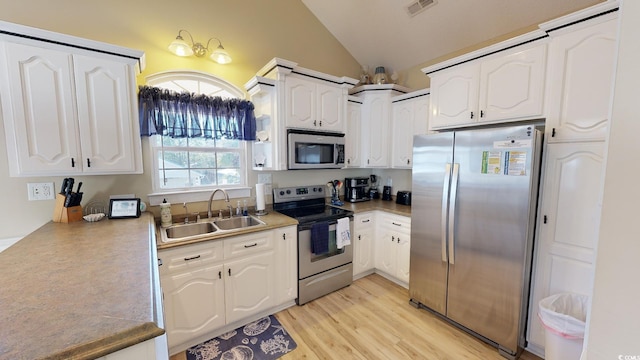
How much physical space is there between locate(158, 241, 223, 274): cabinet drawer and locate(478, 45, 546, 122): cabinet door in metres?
2.49

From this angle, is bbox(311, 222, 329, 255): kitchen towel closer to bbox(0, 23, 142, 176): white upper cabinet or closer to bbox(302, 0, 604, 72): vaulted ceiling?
bbox(0, 23, 142, 176): white upper cabinet

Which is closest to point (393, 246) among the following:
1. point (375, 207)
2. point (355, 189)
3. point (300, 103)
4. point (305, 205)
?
point (375, 207)

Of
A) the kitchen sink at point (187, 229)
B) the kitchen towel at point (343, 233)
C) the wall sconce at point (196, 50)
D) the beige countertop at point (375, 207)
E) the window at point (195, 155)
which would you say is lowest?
the kitchen towel at point (343, 233)

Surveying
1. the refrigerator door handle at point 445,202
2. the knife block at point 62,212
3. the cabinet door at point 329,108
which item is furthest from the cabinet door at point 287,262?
the knife block at point 62,212

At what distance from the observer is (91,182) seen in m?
1.89

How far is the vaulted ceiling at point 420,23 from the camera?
2207 mm

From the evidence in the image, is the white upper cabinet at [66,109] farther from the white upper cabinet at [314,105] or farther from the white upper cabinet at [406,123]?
the white upper cabinet at [406,123]

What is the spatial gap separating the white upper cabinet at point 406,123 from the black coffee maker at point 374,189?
0.54m

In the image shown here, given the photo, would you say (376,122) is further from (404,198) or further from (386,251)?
(386,251)

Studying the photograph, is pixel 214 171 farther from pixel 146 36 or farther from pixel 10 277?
pixel 10 277

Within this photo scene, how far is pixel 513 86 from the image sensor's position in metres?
1.86

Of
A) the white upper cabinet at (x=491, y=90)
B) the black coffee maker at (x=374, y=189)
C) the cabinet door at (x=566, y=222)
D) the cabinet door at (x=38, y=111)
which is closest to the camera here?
the cabinet door at (x=38, y=111)

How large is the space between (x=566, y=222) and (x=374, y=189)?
2103 millimetres

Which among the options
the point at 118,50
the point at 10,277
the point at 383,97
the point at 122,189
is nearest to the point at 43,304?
the point at 10,277
